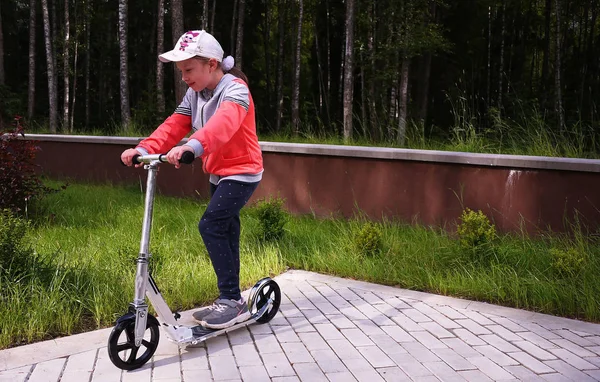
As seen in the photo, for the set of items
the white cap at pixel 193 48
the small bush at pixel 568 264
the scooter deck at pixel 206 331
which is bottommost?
the scooter deck at pixel 206 331

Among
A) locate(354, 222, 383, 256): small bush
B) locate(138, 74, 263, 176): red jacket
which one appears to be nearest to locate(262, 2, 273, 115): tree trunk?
locate(354, 222, 383, 256): small bush

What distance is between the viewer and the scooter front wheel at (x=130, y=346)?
3387 millimetres

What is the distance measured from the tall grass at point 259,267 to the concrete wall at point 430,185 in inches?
11.0

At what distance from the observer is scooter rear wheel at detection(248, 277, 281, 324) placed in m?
4.32

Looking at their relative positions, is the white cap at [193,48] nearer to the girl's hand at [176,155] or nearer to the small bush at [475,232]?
the girl's hand at [176,155]

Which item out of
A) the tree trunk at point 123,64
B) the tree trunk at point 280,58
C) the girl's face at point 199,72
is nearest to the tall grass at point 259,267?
the girl's face at point 199,72

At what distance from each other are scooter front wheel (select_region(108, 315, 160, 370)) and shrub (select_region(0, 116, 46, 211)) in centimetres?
444

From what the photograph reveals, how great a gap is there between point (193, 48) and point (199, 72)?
175mm

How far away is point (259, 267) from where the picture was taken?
5.71 metres

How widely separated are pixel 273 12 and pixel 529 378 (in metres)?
33.5

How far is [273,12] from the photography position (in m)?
34.9

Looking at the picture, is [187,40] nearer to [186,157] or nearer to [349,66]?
[186,157]

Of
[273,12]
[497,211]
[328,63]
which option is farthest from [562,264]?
[273,12]

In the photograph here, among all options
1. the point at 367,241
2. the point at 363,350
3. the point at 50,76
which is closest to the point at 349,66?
the point at 367,241
